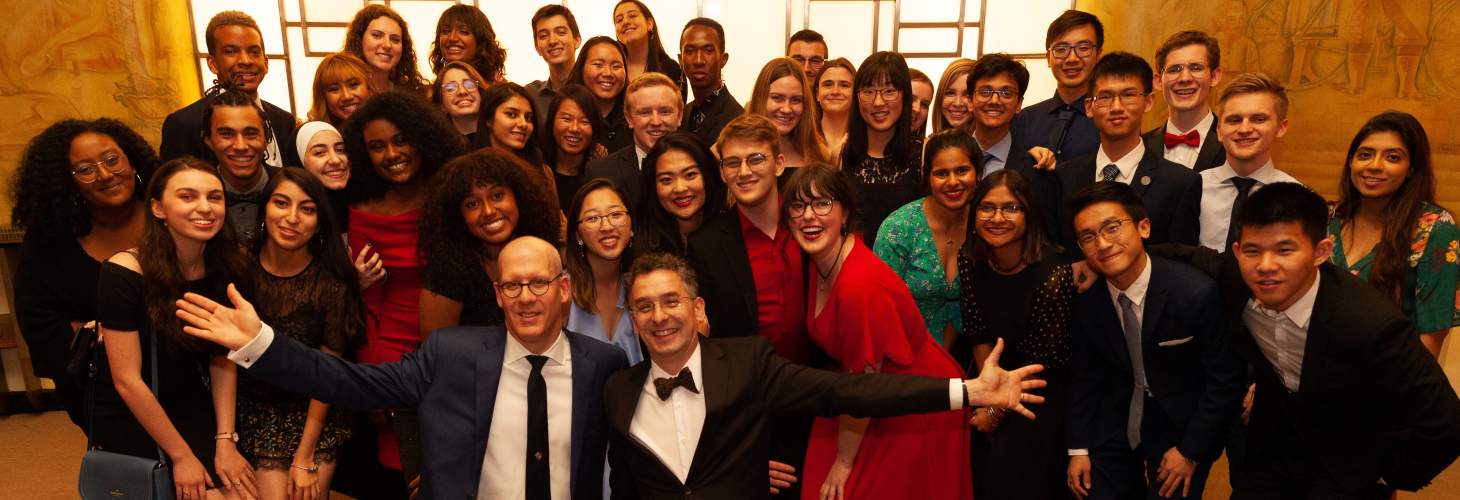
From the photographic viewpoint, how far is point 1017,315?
10.2 ft

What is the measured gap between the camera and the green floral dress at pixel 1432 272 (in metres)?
3.08

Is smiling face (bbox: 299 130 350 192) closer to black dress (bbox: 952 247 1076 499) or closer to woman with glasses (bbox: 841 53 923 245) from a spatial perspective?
woman with glasses (bbox: 841 53 923 245)

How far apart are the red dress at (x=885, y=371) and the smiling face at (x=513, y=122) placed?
173 centimetres

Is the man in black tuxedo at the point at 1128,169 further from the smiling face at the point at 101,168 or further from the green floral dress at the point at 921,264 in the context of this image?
the smiling face at the point at 101,168

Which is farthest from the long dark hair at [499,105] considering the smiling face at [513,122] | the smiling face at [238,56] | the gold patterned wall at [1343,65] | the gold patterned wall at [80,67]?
the gold patterned wall at [1343,65]

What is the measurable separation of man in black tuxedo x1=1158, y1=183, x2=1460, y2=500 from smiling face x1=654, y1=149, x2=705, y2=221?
1.91 meters

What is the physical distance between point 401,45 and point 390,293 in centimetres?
199

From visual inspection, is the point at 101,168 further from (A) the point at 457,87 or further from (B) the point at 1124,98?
(B) the point at 1124,98

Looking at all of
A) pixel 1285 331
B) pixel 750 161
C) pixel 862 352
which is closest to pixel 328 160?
pixel 750 161

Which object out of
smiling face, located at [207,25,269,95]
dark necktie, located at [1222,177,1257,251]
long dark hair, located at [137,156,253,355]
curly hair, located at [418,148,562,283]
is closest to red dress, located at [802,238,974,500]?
curly hair, located at [418,148,562,283]

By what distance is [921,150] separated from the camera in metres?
4.10

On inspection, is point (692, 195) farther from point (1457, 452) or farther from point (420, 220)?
point (1457, 452)

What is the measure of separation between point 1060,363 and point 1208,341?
509 mm

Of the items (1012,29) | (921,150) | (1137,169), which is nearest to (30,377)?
(921,150)
